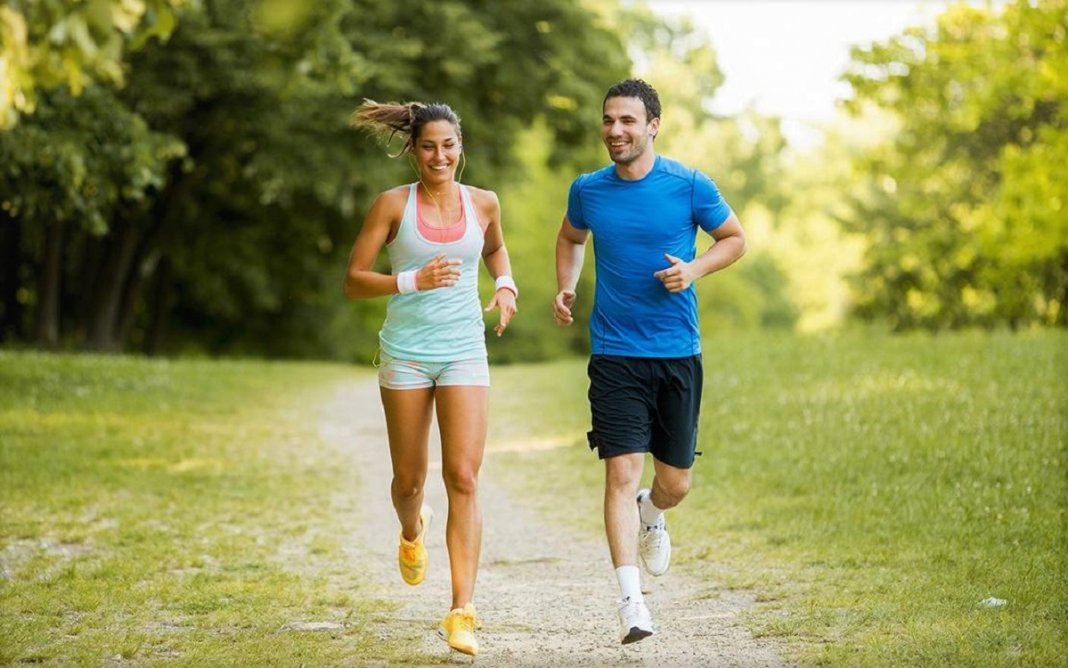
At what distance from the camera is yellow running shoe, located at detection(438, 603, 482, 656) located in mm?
6301

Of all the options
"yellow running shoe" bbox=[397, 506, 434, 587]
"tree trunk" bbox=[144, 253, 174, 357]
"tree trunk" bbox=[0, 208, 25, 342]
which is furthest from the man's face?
"tree trunk" bbox=[144, 253, 174, 357]

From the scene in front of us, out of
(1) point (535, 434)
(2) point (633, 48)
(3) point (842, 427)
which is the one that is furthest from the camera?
(2) point (633, 48)

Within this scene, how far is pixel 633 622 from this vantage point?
6.30 m

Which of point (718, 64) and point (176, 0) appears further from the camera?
point (718, 64)

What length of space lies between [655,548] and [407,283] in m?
2.12

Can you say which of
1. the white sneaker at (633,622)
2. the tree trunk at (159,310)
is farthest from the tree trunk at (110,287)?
the white sneaker at (633,622)

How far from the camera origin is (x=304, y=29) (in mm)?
17141

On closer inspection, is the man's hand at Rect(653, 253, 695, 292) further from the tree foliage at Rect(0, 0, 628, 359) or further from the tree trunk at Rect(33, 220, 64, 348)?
the tree trunk at Rect(33, 220, 64, 348)

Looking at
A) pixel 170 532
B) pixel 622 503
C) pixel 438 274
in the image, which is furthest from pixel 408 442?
pixel 170 532

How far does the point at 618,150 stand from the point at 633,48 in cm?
6853

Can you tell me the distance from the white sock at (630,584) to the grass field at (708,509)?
748 mm

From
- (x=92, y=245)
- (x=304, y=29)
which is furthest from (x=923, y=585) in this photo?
(x=92, y=245)

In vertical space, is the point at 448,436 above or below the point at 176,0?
Result: below

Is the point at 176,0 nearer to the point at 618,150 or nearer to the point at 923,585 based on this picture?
the point at 618,150
